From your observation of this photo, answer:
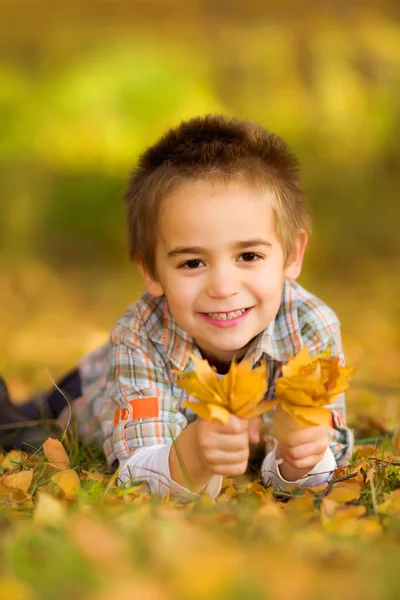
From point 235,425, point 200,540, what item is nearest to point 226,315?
point 235,425

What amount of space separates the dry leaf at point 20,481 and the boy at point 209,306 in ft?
0.82

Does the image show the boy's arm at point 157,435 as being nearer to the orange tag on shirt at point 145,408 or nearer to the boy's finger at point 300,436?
the orange tag on shirt at point 145,408

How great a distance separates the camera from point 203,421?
1.63 m

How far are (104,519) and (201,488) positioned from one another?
44 centimetres

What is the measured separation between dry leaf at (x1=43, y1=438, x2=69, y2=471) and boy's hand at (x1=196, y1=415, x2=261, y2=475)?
53cm

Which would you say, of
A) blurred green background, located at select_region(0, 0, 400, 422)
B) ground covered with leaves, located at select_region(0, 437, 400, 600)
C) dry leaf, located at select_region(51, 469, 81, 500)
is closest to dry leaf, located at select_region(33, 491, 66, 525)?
ground covered with leaves, located at select_region(0, 437, 400, 600)

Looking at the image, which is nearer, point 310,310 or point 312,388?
point 312,388

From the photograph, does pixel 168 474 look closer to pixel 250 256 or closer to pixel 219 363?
pixel 219 363

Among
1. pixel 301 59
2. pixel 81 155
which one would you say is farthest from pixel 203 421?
pixel 301 59

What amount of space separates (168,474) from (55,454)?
381mm

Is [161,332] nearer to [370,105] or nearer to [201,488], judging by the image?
[201,488]

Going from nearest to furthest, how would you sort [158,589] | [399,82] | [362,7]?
1. [158,589]
2. [399,82]
3. [362,7]

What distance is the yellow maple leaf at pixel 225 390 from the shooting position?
4.81 feet

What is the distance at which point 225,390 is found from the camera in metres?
1.49
